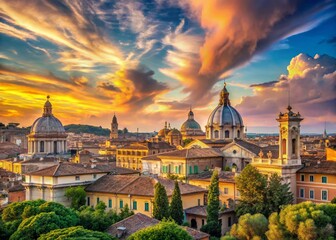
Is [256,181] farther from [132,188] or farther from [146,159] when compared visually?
[146,159]

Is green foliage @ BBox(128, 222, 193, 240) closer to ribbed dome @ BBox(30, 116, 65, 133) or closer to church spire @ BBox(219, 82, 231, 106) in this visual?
church spire @ BBox(219, 82, 231, 106)

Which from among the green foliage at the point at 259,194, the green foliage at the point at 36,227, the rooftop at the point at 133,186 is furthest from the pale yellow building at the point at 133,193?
the green foliage at the point at 36,227

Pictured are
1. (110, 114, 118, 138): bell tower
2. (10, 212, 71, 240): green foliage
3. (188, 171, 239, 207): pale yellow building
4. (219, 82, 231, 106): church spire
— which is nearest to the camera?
(10, 212, 71, 240): green foliage

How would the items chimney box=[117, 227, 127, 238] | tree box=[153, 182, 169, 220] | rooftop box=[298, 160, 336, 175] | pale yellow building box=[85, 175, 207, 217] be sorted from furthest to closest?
rooftop box=[298, 160, 336, 175], pale yellow building box=[85, 175, 207, 217], tree box=[153, 182, 169, 220], chimney box=[117, 227, 127, 238]

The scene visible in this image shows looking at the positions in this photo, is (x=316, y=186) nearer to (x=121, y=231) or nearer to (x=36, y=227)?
(x=121, y=231)

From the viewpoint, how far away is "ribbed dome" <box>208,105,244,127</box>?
2501 inches

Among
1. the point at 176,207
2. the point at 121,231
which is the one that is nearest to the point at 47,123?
the point at 176,207

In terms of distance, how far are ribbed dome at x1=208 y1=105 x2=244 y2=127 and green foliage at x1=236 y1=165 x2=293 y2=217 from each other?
2950 centimetres

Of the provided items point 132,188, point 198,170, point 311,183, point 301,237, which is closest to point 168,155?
point 198,170

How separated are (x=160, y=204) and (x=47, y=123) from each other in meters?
57.9

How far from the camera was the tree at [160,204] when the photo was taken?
104ft

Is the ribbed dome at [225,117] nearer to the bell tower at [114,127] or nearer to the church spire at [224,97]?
the church spire at [224,97]

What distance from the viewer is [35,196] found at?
39.2 m

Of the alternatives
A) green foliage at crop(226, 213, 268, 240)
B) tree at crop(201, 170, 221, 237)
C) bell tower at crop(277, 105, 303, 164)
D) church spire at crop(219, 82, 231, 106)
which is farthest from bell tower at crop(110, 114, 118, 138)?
green foliage at crop(226, 213, 268, 240)
